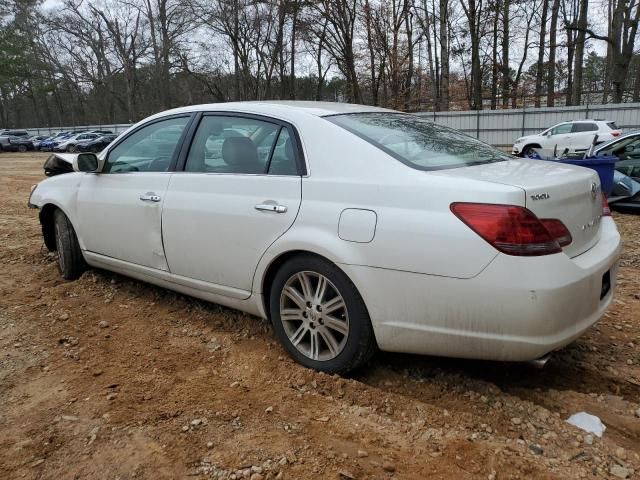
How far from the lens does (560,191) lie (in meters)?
2.45

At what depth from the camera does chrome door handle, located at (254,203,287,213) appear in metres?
2.91

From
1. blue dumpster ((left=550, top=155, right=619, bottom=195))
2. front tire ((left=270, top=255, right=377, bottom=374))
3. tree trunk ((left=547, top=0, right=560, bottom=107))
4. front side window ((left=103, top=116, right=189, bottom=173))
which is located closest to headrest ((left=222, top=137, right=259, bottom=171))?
front side window ((left=103, top=116, right=189, bottom=173))

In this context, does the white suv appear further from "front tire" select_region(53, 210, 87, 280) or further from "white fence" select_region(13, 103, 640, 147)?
"front tire" select_region(53, 210, 87, 280)

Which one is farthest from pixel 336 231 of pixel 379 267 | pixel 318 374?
pixel 318 374

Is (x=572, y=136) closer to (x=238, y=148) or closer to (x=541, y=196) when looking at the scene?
(x=238, y=148)

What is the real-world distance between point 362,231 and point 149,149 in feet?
6.83

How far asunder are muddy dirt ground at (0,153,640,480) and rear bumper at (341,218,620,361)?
0.35 meters

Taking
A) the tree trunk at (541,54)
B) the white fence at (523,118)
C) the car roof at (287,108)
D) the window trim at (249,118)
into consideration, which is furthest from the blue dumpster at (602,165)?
the tree trunk at (541,54)

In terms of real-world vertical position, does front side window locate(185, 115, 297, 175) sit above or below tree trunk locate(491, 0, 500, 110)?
below

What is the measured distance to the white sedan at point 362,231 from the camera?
90.5 inches

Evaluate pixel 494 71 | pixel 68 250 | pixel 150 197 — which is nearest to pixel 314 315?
pixel 150 197

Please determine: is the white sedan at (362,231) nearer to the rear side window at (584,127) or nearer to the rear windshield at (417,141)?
the rear windshield at (417,141)

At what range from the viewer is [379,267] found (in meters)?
2.51

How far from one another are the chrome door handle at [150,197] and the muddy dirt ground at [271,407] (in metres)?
0.88
